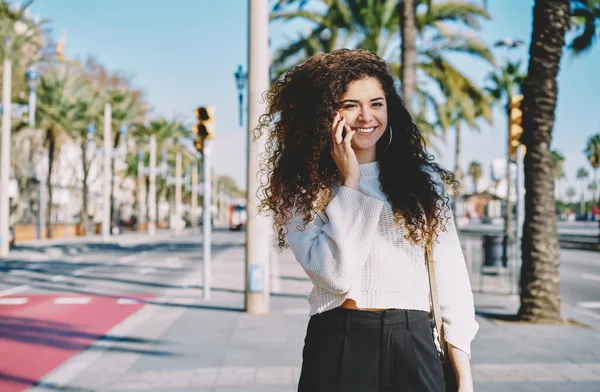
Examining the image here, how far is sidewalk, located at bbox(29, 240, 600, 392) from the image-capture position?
234 inches

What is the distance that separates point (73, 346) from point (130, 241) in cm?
3313

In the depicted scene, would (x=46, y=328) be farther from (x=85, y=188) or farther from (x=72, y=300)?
(x=85, y=188)

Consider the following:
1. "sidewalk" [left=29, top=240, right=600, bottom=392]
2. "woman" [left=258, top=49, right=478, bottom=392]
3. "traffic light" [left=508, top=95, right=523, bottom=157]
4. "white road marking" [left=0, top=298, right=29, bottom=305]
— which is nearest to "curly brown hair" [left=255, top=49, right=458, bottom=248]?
"woman" [left=258, top=49, right=478, bottom=392]

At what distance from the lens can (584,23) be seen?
24.3 meters

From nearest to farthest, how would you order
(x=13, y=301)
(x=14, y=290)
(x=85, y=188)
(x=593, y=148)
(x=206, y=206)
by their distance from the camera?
(x=206, y=206), (x=13, y=301), (x=14, y=290), (x=85, y=188), (x=593, y=148)

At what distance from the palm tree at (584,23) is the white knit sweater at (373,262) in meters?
24.0

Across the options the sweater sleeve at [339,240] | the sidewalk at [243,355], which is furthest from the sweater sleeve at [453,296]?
the sidewalk at [243,355]

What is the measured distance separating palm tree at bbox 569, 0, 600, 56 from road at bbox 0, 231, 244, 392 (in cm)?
1490

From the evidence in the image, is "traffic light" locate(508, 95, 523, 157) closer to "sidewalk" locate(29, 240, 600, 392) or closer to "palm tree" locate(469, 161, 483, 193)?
"sidewalk" locate(29, 240, 600, 392)

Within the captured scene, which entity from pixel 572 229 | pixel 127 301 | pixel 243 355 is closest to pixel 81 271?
pixel 127 301

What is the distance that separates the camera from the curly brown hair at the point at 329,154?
2146mm

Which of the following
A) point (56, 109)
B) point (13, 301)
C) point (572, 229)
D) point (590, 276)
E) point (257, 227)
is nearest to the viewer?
point (257, 227)

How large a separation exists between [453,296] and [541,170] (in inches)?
308

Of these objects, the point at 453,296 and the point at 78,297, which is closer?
the point at 453,296
